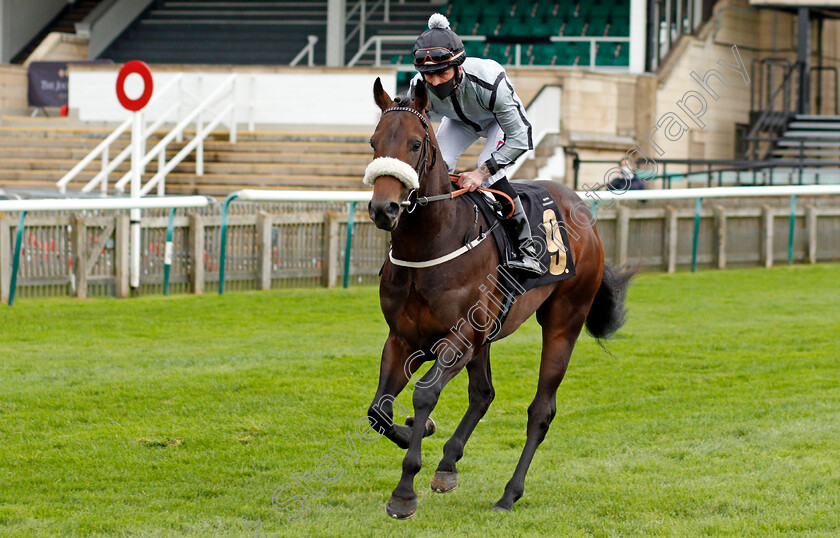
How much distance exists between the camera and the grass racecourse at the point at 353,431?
16.6 ft

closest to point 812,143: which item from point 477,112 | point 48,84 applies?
point 48,84

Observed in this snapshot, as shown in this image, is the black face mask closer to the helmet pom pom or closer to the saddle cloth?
the helmet pom pom

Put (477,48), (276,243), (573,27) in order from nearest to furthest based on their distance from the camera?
(276,243) < (477,48) < (573,27)

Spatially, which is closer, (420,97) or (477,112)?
(420,97)

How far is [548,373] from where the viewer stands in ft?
19.3

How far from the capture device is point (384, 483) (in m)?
5.67

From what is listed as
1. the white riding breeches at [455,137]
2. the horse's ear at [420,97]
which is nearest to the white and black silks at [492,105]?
the white riding breeches at [455,137]

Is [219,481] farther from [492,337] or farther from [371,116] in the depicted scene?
[371,116]

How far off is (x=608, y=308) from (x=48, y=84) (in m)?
19.0

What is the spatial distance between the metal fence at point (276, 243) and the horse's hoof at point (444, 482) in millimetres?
5670

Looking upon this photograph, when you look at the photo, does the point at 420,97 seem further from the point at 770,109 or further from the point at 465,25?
the point at 465,25

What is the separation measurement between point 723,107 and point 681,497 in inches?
784

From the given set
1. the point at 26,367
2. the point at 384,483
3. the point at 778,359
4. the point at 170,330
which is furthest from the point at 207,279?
the point at 384,483

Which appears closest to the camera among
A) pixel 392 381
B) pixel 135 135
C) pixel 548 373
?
pixel 392 381
